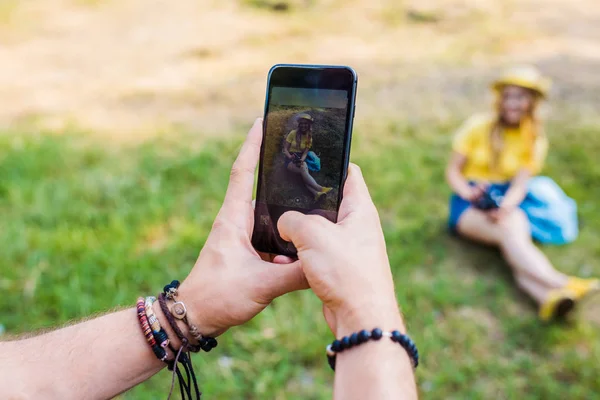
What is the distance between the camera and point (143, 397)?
213 centimetres

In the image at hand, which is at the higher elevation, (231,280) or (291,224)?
(291,224)

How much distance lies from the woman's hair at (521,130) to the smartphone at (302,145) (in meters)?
2.36

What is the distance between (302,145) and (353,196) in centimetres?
21

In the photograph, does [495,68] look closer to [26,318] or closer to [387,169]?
[387,169]

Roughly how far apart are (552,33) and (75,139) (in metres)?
6.26

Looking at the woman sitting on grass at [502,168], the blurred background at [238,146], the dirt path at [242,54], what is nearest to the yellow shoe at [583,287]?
the blurred background at [238,146]

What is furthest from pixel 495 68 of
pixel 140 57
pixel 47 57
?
pixel 47 57

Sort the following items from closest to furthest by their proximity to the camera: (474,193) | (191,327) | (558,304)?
(191,327)
(558,304)
(474,193)

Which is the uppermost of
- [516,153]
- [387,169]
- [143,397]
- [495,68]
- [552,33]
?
Result: [552,33]

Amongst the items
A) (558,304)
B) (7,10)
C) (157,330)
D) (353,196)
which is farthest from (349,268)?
(7,10)

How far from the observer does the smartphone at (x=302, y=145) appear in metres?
1.25

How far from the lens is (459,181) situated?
334 centimetres

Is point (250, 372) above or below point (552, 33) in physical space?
below

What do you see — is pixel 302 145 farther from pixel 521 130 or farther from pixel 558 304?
pixel 521 130
